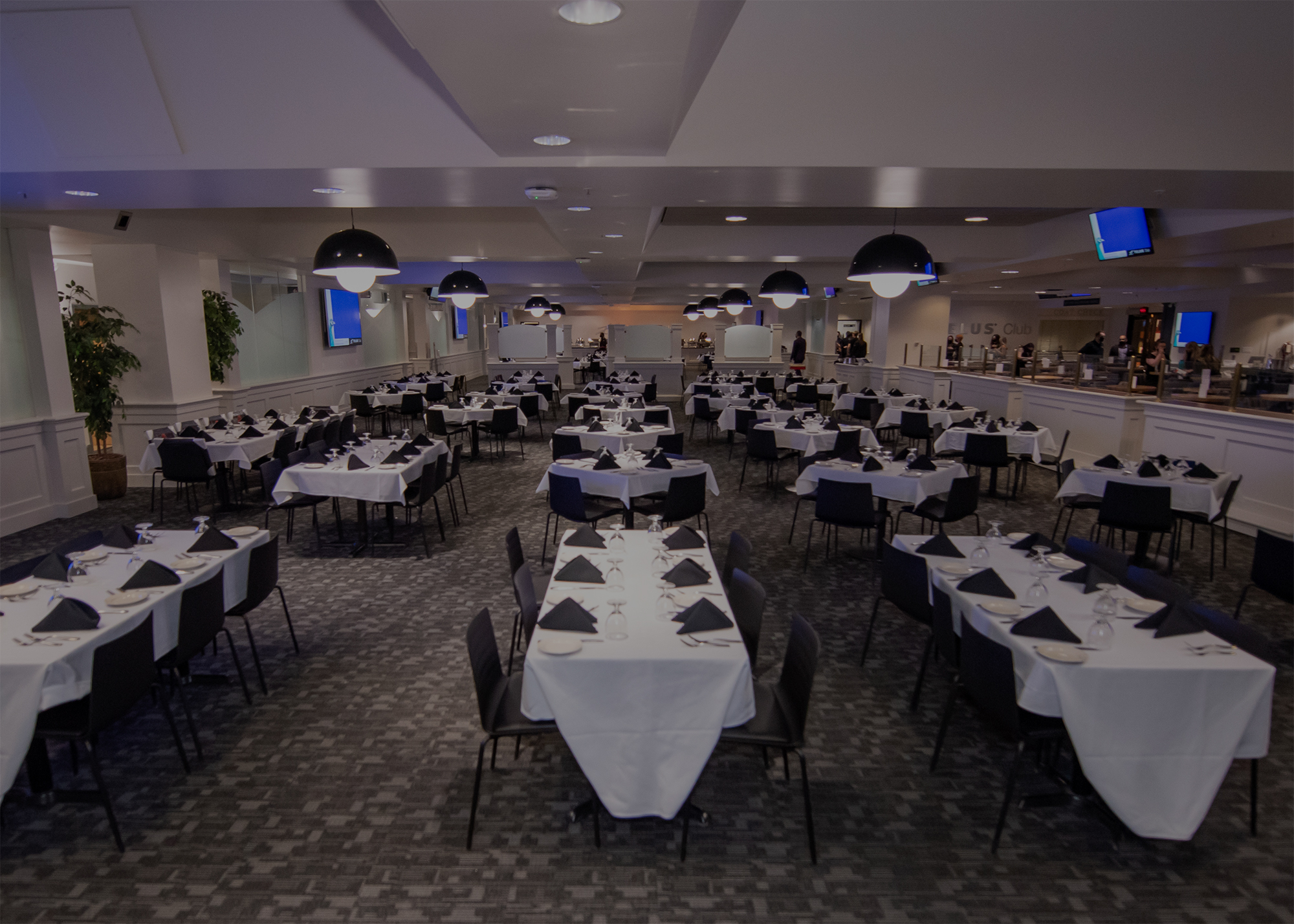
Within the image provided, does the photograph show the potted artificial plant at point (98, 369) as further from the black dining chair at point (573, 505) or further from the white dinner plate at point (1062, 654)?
the white dinner plate at point (1062, 654)

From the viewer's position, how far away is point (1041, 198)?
539 cm

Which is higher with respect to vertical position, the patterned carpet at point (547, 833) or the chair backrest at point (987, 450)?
the chair backrest at point (987, 450)

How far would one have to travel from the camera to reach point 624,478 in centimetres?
595

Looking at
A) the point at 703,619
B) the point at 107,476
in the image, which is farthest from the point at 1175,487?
the point at 107,476

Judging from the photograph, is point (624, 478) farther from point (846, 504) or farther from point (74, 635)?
point (74, 635)

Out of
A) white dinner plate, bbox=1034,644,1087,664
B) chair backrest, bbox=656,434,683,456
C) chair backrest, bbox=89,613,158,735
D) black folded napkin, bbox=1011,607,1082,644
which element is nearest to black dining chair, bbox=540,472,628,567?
chair backrest, bbox=656,434,683,456

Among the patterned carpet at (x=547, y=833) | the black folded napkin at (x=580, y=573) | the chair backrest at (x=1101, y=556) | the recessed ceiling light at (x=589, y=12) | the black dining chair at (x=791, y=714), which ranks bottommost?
the patterned carpet at (x=547, y=833)

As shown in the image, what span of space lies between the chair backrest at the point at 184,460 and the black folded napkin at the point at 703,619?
615 centimetres

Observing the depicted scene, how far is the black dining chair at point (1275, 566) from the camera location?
436 centimetres

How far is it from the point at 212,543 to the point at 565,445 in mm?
3765

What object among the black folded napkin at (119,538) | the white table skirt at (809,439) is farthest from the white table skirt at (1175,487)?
the black folded napkin at (119,538)

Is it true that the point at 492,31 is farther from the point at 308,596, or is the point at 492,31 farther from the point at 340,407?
the point at 340,407

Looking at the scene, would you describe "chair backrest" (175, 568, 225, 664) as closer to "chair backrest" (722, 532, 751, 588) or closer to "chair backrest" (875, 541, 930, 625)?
"chair backrest" (722, 532, 751, 588)

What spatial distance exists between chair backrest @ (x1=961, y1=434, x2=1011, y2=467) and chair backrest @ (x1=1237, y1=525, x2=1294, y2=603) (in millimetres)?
3465
